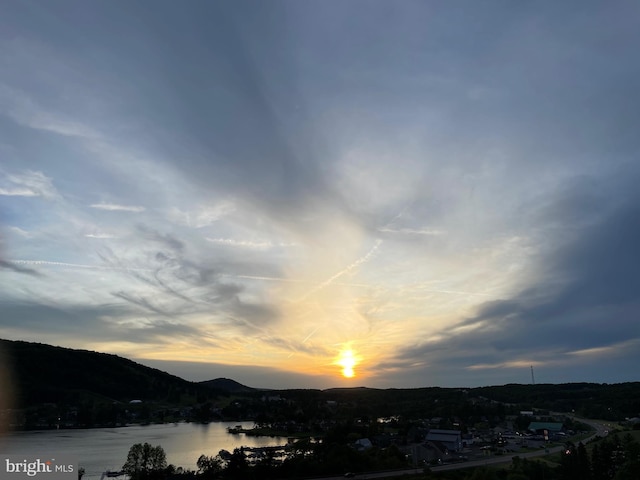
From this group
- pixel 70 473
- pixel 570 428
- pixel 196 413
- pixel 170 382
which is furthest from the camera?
pixel 170 382

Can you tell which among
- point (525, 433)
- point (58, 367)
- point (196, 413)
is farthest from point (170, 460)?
point (58, 367)

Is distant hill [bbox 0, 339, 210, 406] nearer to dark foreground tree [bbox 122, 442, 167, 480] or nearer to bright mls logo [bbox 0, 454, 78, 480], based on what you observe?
dark foreground tree [bbox 122, 442, 167, 480]

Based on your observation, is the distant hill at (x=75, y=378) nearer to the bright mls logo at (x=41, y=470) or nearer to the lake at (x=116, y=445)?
the lake at (x=116, y=445)

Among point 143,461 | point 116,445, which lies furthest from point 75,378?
point 143,461

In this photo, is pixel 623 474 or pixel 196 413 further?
pixel 196 413

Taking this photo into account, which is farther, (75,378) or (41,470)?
(75,378)

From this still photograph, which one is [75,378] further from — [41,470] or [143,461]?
[41,470]

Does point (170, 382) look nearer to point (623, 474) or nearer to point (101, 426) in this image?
point (101, 426)

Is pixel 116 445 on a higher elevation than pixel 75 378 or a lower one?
lower
